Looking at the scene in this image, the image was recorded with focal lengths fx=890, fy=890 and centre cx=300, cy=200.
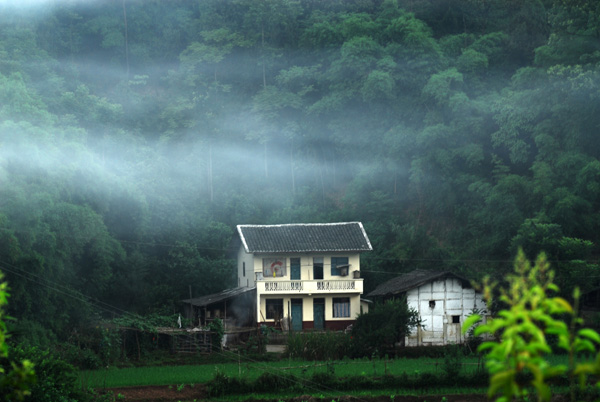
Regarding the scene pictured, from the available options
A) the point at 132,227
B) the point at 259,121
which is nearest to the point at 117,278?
the point at 132,227

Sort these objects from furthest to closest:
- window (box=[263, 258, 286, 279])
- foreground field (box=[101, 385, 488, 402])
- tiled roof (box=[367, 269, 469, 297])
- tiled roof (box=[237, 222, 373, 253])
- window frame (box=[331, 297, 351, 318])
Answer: window frame (box=[331, 297, 351, 318]) < window (box=[263, 258, 286, 279]) < tiled roof (box=[237, 222, 373, 253]) < tiled roof (box=[367, 269, 469, 297]) < foreground field (box=[101, 385, 488, 402])

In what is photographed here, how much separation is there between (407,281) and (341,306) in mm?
3894

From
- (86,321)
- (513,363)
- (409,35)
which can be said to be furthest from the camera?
(409,35)

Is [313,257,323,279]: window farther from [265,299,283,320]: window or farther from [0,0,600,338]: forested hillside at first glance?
[0,0,600,338]: forested hillside

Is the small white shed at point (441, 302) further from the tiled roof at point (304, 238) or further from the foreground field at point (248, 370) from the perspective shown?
the foreground field at point (248, 370)

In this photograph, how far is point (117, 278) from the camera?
138ft

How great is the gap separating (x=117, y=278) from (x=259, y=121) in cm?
1973

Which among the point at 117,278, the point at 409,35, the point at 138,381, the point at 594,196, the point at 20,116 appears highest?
the point at 409,35

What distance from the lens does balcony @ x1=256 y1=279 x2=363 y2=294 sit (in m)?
39.9

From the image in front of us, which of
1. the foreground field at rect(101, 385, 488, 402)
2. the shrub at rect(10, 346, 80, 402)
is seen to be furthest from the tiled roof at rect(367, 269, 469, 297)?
the shrub at rect(10, 346, 80, 402)

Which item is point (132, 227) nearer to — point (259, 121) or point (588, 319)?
point (259, 121)

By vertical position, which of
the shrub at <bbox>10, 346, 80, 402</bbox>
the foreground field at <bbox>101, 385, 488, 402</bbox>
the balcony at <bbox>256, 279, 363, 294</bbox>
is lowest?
the foreground field at <bbox>101, 385, 488, 402</bbox>

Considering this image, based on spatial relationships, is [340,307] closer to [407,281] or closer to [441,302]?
[407,281]

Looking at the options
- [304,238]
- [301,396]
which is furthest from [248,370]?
[304,238]
